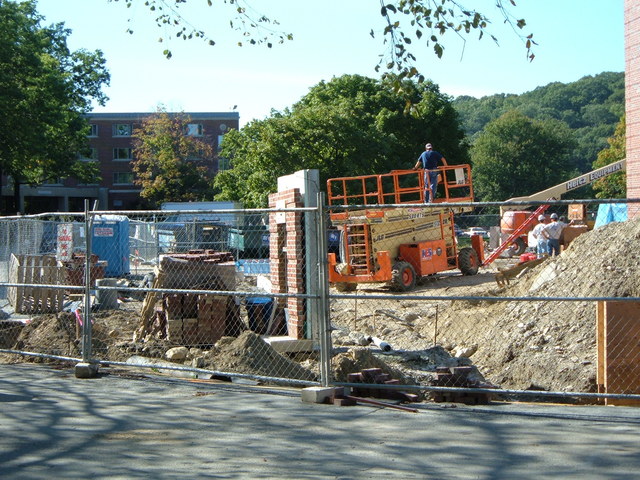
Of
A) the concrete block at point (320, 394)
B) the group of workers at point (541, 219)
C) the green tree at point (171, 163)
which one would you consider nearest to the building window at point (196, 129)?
the green tree at point (171, 163)

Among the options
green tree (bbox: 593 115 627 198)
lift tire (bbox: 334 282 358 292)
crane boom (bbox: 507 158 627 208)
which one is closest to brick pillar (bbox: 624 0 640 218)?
crane boom (bbox: 507 158 627 208)

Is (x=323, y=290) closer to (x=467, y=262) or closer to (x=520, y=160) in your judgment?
(x=467, y=262)

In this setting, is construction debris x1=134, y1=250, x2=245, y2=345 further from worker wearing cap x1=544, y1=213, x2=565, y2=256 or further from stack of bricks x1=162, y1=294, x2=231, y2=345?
worker wearing cap x1=544, y1=213, x2=565, y2=256

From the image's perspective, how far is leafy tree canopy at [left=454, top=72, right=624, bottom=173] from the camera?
4998 inches

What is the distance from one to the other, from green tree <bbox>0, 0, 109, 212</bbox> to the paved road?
98.7 feet

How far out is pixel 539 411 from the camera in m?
7.32

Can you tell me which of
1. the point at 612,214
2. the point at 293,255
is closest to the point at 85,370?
the point at 293,255

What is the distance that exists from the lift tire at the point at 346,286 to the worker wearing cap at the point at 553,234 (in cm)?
590

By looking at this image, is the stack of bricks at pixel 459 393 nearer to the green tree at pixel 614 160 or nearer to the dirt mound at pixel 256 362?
the dirt mound at pixel 256 362

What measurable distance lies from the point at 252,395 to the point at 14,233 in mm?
12227

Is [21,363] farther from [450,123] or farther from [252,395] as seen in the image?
[450,123]

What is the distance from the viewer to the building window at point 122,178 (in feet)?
245

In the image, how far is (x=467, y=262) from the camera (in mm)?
25859

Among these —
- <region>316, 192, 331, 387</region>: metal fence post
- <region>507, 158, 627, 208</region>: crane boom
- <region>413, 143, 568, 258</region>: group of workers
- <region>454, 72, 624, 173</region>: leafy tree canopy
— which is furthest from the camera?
<region>454, 72, 624, 173</region>: leafy tree canopy
